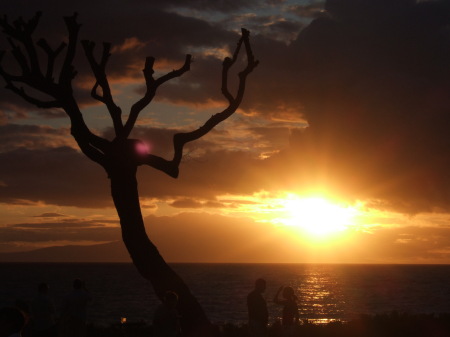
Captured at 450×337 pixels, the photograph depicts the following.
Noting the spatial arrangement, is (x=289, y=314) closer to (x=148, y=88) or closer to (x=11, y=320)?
(x=148, y=88)

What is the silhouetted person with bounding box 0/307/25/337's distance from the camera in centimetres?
652

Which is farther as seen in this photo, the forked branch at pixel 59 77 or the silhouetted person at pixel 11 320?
the forked branch at pixel 59 77

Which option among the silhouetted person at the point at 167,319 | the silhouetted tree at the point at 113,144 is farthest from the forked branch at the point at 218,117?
the silhouetted person at the point at 167,319

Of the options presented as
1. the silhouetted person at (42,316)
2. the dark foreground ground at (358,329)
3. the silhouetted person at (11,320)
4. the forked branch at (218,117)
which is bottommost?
the dark foreground ground at (358,329)

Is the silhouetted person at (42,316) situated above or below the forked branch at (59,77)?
below

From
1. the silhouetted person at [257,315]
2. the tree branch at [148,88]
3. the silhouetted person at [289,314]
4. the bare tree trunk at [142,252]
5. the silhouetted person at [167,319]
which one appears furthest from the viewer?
the tree branch at [148,88]

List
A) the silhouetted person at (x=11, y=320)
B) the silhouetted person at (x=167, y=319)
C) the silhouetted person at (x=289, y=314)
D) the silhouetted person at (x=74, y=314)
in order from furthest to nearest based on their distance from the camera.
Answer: the silhouetted person at (x=74, y=314), the silhouetted person at (x=289, y=314), the silhouetted person at (x=167, y=319), the silhouetted person at (x=11, y=320)

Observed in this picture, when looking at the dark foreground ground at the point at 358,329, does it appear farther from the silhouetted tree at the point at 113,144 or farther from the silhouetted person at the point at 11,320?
the silhouetted person at the point at 11,320

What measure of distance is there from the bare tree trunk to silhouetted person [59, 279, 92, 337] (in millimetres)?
1447

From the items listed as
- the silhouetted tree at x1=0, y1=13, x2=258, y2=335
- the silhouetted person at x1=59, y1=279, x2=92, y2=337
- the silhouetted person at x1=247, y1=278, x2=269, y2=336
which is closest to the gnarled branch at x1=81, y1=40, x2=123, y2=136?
the silhouetted tree at x1=0, y1=13, x2=258, y2=335

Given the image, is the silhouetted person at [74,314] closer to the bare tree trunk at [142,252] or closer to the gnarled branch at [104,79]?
the bare tree trunk at [142,252]

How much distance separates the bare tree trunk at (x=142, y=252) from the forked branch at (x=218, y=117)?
0.87 m

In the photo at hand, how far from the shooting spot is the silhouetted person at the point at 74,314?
51.2 ft

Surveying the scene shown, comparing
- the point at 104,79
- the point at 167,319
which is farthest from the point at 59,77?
the point at 167,319
